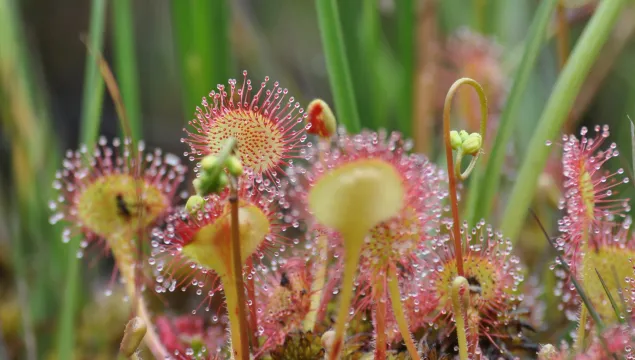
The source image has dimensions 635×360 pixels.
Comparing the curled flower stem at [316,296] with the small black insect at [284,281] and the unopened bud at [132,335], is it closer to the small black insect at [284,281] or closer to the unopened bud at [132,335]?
the small black insect at [284,281]

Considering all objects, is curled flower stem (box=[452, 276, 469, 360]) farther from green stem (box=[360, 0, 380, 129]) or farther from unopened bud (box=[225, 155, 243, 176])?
green stem (box=[360, 0, 380, 129])

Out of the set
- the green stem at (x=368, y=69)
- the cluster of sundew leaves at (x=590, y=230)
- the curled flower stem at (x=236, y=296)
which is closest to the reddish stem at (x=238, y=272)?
the curled flower stem at (x=236, y=296)

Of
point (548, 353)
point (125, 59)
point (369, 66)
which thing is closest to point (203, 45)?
point (125, 59)

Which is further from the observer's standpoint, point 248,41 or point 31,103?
point 248,41

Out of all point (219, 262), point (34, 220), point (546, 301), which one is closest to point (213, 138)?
point (219, 262)

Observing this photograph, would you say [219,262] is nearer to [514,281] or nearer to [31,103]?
[514,281]
